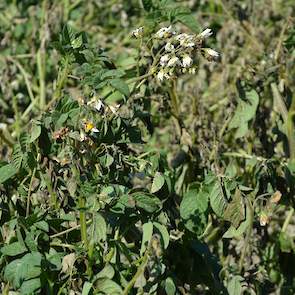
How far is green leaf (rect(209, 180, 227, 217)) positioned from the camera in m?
1.93

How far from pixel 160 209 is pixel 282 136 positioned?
29.5 inches

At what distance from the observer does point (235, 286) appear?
207cm

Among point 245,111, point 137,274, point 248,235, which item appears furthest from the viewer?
point 245,111

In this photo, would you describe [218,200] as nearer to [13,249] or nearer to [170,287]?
[170,287]

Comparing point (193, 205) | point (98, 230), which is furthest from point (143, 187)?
point (98, 230)

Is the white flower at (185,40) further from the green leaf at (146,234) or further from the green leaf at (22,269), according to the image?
the green leaf at (22,269)

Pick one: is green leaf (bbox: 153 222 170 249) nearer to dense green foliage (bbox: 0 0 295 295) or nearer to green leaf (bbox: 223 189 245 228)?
dense green foliage (bbox: 0 0 295 295)

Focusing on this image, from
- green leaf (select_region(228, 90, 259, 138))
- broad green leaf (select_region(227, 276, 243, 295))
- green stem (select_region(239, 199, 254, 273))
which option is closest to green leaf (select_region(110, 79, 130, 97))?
green stem (select_region(239, 199, 254, 273))

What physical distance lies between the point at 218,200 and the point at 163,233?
0.15 meters

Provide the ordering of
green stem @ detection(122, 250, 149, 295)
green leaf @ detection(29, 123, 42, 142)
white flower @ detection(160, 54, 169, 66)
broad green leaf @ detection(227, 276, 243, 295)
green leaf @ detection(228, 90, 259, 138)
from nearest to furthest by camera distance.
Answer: green stem @ detection(122, 250, 149, 295) → white flower @ detection(160, 54, 169, 66) → green leaf @ detection(29, 123, 42, 142) → broad green leaf @ detection(227, 276, 243, 295) → green leaf @ detection(228, 90, 259, 138)

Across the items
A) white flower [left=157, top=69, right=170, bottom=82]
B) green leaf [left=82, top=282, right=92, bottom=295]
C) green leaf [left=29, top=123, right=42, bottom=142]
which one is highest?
white flower [left=157, top=69, right=170, bottom=82]

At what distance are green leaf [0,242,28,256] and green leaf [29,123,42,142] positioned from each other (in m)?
0.24

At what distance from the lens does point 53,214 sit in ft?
6.54

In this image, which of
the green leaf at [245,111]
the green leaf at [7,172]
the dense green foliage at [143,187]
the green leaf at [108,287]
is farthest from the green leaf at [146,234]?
the green leaf at [245,111]
